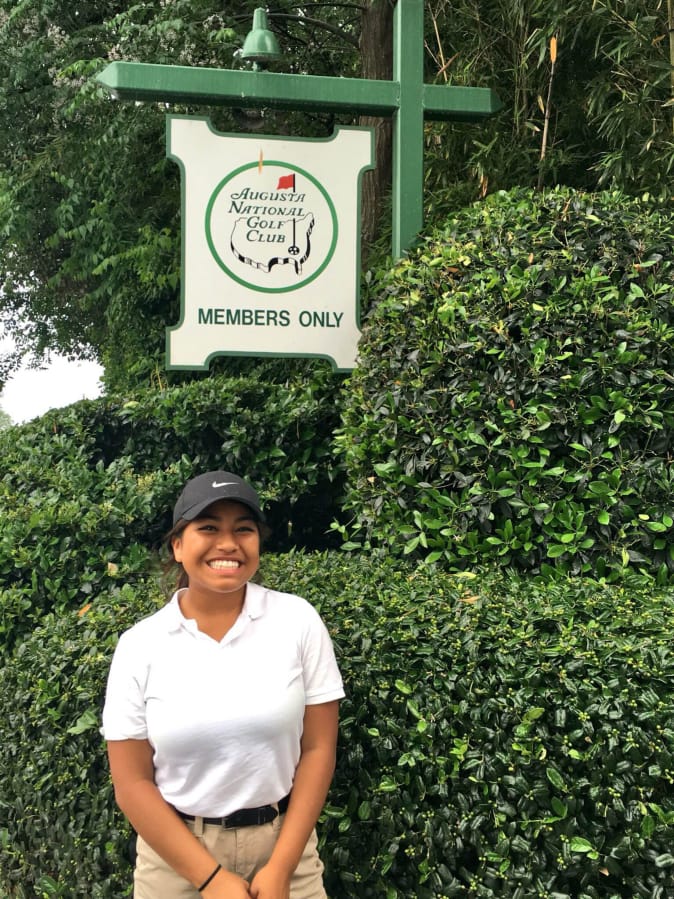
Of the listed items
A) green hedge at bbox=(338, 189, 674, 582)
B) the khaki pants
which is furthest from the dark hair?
green hedge at bbox=(338, 189, 674, 582)

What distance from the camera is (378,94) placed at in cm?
430

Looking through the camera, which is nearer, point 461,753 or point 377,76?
point 461,753

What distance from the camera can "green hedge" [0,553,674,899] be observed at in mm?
2424

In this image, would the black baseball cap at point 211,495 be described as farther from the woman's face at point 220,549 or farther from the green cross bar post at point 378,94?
the green cross bar post at point 378,94

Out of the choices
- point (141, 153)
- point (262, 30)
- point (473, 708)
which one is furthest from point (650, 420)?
point (141, 153)

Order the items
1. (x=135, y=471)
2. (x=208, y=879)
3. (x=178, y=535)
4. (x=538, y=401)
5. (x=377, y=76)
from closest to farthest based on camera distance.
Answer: (x=208, y=879) → (x=178, y=535) → (x=538, y=401) → (x=135, y=471) → (x=377, y=76)

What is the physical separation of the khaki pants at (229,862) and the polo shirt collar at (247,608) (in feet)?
1.32

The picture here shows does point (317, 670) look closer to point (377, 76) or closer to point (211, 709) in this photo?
point (211, 709)

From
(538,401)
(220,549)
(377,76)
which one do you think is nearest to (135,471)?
(538,401)

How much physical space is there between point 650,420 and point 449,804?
1.45 metres

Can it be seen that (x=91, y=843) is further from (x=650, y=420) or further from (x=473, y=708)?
(x=650, y=420)

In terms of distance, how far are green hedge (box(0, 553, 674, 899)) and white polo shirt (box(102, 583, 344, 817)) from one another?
2.23ft

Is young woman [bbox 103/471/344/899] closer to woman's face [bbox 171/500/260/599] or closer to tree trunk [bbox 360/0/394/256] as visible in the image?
woman's face [bbox 171/500/260/599]

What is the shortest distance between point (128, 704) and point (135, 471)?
2975mm
